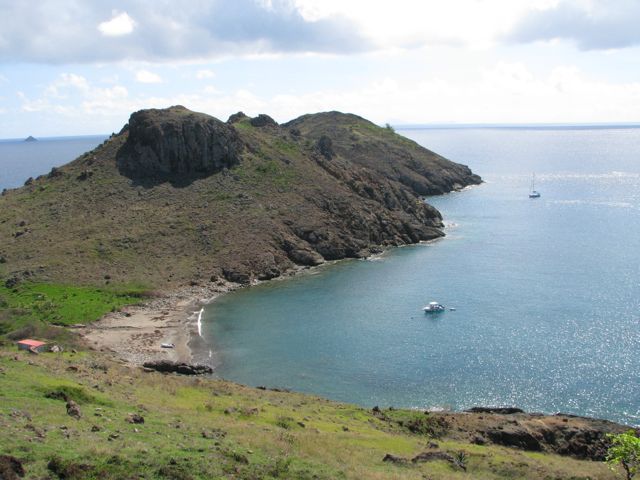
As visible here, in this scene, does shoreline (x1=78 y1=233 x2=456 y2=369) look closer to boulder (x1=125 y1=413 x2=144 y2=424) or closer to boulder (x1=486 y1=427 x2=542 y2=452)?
boulder (x1=125 y1=413 x2=144 y2=424)

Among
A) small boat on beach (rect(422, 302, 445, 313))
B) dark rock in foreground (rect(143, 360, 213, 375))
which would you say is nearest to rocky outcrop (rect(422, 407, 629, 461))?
dark rock in foreground (rect(143, 360, 213, 375))

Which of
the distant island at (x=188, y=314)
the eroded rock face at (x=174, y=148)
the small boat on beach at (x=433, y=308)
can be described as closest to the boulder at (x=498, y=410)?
the distant island at (x=188, y=314)

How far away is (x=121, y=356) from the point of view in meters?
82.2

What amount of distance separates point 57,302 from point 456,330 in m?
64.9

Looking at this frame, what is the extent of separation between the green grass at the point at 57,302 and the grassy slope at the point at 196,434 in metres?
28.2

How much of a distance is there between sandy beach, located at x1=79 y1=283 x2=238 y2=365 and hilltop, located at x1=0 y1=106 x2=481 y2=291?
7.31 meters

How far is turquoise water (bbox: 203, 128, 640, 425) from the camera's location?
7212cm

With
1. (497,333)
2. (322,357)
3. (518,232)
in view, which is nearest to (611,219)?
(518,232)

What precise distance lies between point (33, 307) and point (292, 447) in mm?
69365

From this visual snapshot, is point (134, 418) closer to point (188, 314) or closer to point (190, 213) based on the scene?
point (188, 314)

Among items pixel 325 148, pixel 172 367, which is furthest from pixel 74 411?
pixel 325 148

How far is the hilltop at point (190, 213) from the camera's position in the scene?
124188 millimetres

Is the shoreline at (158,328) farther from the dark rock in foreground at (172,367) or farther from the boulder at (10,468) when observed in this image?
the boulder at (10,468)

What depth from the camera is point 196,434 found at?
44.6m
